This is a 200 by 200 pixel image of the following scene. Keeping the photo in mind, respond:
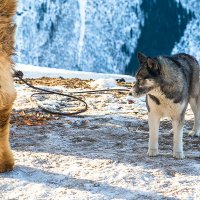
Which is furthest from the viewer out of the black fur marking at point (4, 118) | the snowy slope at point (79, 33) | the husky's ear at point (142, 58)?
the snowy slope at point (79, 33)

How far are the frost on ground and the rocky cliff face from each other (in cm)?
10931

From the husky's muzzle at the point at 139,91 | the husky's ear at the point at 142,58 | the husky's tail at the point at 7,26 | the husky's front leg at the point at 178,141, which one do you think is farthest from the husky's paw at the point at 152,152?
the husky's tail at the point at 7,26

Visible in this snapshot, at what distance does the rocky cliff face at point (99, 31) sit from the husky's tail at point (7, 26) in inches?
4463

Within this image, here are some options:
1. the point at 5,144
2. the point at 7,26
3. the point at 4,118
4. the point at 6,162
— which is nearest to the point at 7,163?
the point at 6,162

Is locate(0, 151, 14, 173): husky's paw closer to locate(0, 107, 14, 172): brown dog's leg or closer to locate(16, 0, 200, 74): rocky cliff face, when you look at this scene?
locate(0, 107, 14, 172): brown dog's leg

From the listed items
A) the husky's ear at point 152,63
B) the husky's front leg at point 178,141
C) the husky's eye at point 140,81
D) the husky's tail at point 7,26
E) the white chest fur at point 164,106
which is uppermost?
the husky's tail at point 7,26

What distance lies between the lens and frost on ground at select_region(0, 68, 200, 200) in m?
5.52

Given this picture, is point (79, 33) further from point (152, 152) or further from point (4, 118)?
point (4, 118)

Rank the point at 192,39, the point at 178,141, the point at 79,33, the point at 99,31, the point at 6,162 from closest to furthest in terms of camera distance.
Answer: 1. the point at 6,162
2. the point at 178,141
3. the point at 192,39
4. the point at 99,31
5. the point at 79,33

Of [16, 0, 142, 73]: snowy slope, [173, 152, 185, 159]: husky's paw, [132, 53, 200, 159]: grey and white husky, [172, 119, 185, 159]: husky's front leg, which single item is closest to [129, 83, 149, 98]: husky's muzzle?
[132, 53, 200, 159]: grey and white husky

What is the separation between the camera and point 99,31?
144125mm

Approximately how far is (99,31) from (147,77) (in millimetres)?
138419

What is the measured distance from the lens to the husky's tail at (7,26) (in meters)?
5.22

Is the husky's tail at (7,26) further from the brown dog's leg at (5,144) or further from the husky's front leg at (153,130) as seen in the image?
the husky's front leg at (153,130)
